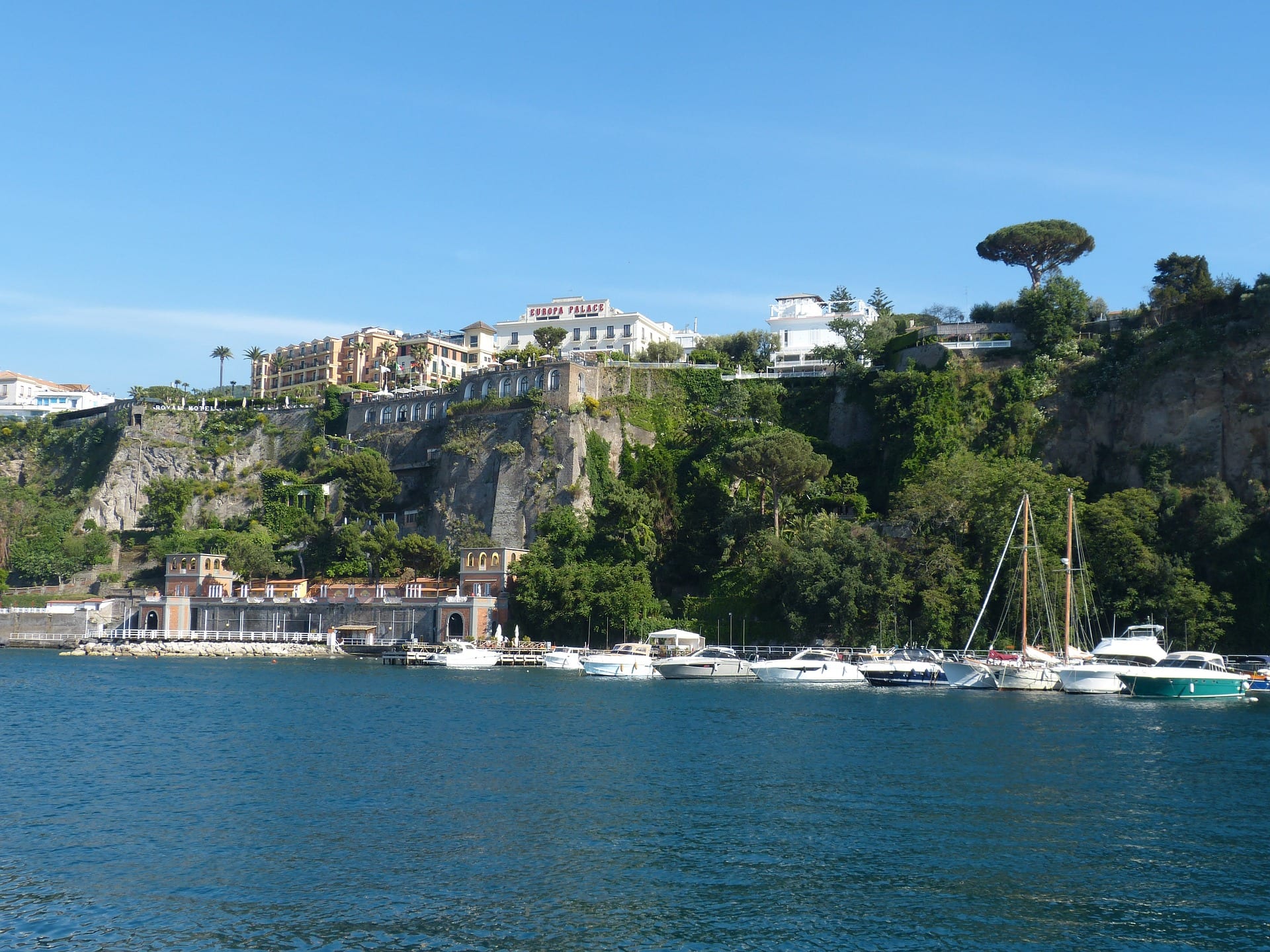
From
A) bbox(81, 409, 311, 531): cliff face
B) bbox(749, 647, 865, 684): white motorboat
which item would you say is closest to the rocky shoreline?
bbox(81, 409, 311, 531): cliff face

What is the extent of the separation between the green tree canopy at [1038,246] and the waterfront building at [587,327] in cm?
2957

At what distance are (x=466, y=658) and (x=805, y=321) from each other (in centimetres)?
4538

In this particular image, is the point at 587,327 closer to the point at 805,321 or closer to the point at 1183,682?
the point at 805,321

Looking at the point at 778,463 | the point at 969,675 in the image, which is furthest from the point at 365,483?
the point at 969,675

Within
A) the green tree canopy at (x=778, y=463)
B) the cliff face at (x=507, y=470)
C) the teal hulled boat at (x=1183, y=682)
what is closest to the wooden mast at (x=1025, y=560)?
the teal hulled boat at (x=1183, y=682)

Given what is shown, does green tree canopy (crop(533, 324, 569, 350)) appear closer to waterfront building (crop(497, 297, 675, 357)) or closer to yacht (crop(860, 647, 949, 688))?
waterfront building (crop(497, 297, 675, 357))

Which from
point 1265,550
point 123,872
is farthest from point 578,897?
point 1265,550

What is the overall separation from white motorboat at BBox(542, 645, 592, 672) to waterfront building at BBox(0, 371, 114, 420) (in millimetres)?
94520

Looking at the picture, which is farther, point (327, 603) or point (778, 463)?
point (327, 603)

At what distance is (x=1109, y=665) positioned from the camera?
52062 millimetres

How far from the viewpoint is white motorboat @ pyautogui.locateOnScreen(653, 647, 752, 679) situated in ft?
199


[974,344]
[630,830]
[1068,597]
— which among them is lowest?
[630,830]

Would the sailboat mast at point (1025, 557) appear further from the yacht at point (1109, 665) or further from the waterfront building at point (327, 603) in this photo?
the waterfront building at point (327, 603)

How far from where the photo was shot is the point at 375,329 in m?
124
